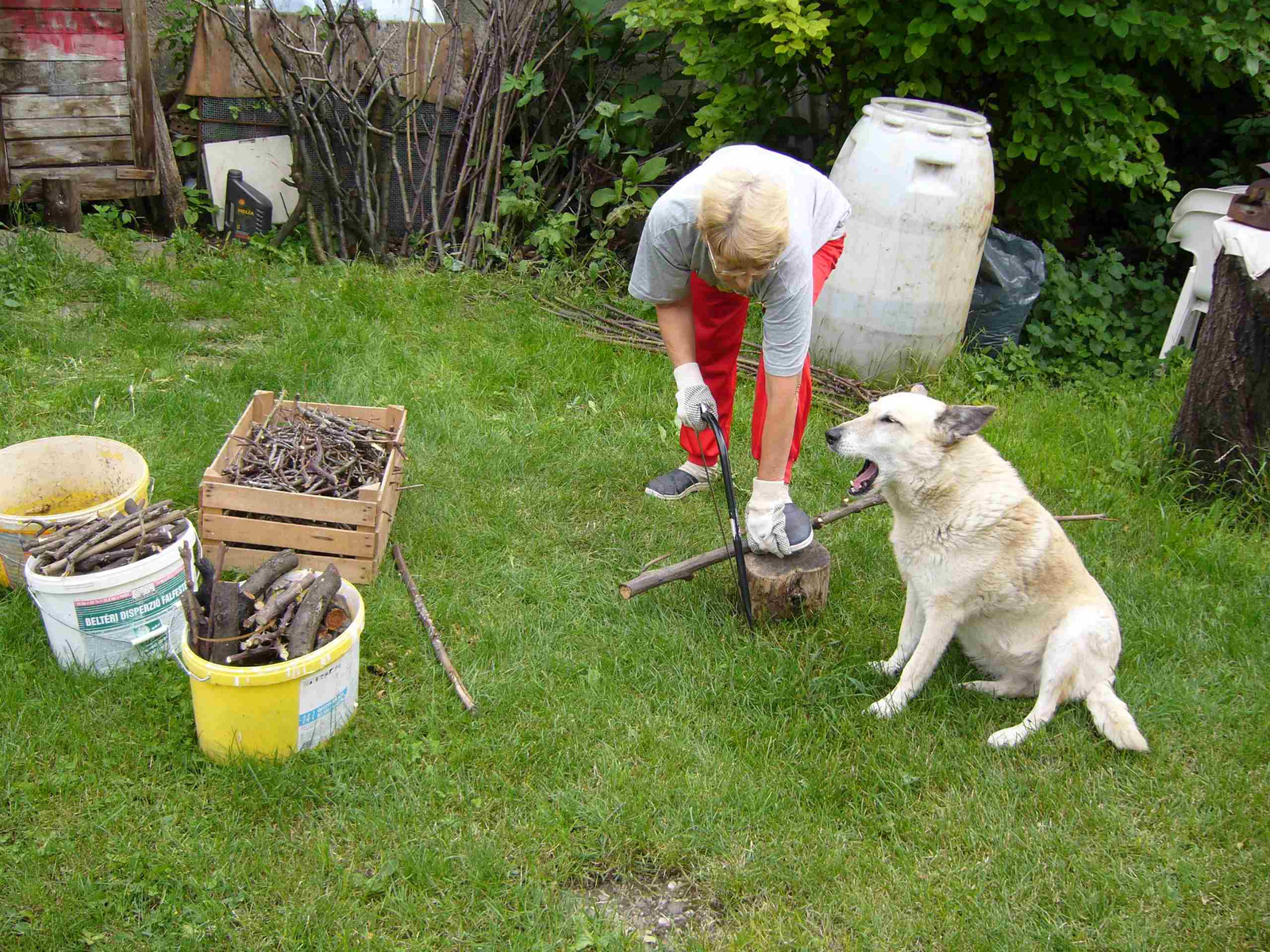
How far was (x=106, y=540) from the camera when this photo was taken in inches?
126

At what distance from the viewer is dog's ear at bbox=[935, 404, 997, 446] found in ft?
9.96

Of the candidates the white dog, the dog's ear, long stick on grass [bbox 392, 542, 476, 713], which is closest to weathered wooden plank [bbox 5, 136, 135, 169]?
Result: long stick on grass [bbox 392, 542, 476, 713]

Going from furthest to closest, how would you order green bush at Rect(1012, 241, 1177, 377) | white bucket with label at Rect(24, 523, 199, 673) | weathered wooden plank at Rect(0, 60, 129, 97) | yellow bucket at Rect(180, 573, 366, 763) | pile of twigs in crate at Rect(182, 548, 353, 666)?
weathered wooden plank at Rect(0, 60, 129, 97)
green bush at Rect(1012, 241, 1177, 377)
white bucket with label at Rect(24, 523, 199, 673)
pile of twigs in crate at Rect(182, 548, 353, 666)
yellow bucket at Rect(180, 573, 366, 763)

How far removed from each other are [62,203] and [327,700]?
17.1 ft

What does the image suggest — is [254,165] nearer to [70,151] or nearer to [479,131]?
[70,151]

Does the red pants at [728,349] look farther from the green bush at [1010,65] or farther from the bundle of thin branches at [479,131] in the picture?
the bundle of thin branches at [479,131]

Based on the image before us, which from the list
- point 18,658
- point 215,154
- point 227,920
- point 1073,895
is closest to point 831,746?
point 1073,895

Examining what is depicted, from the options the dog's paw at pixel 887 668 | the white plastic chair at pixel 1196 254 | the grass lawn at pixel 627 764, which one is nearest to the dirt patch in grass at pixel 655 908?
the grass lawn at pixel 627 764

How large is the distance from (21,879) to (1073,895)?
2.75 meters

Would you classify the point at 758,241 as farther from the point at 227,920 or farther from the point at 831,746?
the point at 227,920

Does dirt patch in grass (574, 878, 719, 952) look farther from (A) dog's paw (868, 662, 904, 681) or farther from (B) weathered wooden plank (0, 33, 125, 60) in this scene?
(B) weathered wooden plank (0, 33, 125, 60)

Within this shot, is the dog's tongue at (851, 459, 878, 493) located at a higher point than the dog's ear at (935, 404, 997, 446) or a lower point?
lower

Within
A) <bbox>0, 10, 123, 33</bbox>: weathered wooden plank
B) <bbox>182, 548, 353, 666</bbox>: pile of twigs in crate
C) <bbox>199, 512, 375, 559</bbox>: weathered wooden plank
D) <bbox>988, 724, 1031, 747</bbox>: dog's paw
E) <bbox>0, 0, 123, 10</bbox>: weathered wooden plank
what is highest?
<bbox>0, 0, 123, 10</bbox>: weathered wooden plank

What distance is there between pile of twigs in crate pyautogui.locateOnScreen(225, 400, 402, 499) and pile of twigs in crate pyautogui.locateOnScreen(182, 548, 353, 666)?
0.59 meters
